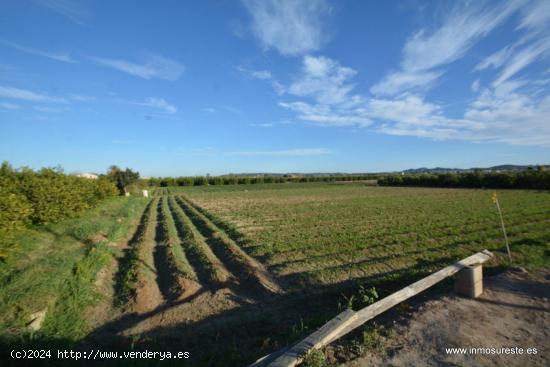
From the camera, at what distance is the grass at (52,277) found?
17.1 feet

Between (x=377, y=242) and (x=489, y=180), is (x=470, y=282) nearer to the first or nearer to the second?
(x=377, y=242)

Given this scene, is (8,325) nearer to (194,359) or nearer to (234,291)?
(194,359)

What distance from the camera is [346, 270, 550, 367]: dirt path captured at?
369 cm

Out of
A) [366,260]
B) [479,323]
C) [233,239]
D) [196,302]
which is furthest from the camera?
[233,239]

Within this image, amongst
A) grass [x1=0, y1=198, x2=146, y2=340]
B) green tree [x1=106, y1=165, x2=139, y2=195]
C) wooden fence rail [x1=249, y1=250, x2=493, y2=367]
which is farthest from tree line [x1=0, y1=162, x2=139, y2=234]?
green tree [x1=106, y1=165, x2=139, y2=195]

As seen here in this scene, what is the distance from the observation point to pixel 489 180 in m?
46.9

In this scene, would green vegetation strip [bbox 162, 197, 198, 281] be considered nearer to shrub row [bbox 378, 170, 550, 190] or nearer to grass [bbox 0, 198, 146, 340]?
grass [bbox 0, 198, 146, 340]

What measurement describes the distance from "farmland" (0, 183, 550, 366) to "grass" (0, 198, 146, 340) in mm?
33

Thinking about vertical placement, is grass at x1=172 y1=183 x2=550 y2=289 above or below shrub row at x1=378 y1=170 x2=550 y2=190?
below

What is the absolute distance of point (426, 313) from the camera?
4.82 meters

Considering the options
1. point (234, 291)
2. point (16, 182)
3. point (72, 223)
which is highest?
point (16, 182)

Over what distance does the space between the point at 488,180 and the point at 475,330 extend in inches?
2156

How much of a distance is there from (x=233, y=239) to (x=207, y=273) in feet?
13.8

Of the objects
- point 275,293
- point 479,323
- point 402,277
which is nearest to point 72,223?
point 275,293
